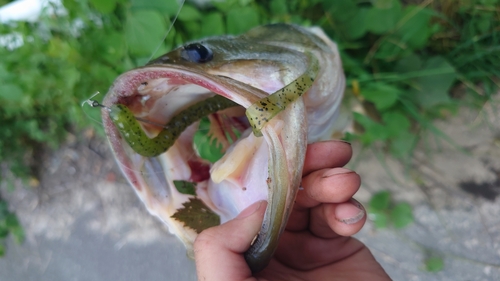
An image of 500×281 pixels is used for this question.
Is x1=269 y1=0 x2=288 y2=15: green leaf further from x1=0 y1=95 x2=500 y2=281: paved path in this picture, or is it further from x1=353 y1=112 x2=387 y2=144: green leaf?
x1=0 y1=95 x2=500 y2=281: paved path

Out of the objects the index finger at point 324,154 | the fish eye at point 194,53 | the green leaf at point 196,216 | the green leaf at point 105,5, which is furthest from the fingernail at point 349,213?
the green leaf at point 105,5

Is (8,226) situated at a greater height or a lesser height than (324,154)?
lesser

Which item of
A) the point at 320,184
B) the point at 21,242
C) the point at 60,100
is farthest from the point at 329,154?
the point at 21,242

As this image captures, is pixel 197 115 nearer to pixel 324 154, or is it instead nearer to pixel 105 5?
pixel 324 154

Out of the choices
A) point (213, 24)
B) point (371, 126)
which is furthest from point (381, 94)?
point (213, 24)

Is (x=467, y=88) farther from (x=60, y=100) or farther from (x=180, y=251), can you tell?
(x=60, y=100)

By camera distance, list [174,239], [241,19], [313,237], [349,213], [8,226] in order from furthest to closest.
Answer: [8,226] → [174,239] → [241,19] → [313,237] → [349,213]

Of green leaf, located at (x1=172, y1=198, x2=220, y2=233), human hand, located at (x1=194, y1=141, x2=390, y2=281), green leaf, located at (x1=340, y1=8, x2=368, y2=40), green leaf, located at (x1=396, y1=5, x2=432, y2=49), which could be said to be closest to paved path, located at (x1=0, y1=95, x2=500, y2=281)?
green leaf, located at (x1=396, y1=5, x2=432, y2=49)
